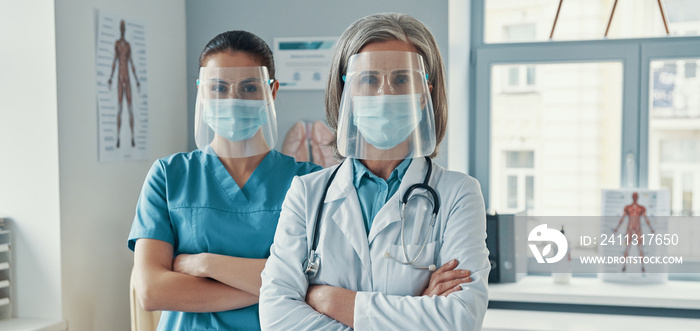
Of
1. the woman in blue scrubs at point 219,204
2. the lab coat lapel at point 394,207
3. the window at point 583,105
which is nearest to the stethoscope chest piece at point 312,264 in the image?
the lab coat lapel at point 394,207

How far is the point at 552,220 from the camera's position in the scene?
2812 millimetres

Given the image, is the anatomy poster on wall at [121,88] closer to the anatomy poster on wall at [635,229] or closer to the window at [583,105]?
the window at [583,105]

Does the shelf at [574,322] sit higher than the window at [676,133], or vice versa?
the window at [676,133]

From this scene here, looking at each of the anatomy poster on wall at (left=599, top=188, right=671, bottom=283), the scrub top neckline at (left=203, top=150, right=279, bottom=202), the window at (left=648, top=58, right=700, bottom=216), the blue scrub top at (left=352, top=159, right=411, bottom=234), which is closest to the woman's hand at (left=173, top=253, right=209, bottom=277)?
the scrub top neckline at (left=203, top=150, right=279, bottom=202)

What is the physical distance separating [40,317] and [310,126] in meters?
1.23

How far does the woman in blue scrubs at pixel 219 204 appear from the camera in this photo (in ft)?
4.41

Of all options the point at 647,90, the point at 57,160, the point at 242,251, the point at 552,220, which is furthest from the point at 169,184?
the point at 647,90

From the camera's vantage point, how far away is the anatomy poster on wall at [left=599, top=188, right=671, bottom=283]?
8.55 ft

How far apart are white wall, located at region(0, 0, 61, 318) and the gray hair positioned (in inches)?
48.0

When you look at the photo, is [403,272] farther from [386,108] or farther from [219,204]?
[219,204]

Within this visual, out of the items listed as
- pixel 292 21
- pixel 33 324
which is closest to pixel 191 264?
pixel 33 324

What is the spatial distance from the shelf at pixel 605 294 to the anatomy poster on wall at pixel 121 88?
1533 mm

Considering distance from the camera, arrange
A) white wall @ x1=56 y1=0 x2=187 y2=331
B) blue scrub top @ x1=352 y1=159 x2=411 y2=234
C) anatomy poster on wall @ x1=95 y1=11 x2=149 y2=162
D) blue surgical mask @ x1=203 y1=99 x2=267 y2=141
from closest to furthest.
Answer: blue scrub top @ x1=352 y1=159 x2=411 y2=234, blue surgical mask @ x1=203 y1=99 x2=267 y2=141, white wall @ x1=56 y1=0 x2=187 y2=331, anatomy poster on wall @ x1=95 y1=11 x2=149 y2=162

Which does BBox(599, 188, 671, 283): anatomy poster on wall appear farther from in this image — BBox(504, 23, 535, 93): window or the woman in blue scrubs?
the woman in blue scrubs
